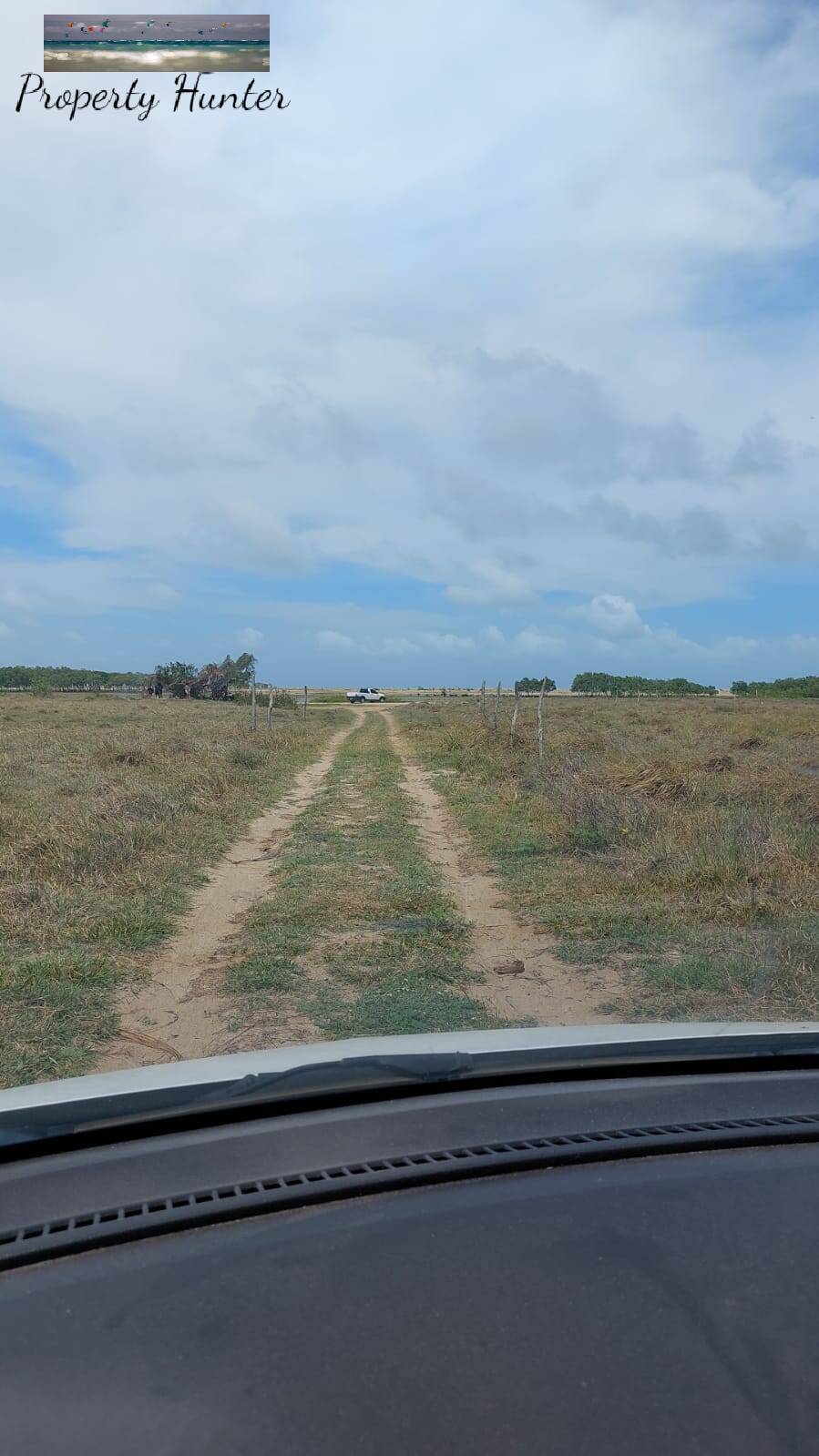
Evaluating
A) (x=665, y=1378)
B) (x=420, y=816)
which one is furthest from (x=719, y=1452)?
(x=420, y=816)

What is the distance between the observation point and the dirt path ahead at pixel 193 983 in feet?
17.9

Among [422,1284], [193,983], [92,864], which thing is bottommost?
[193,983]

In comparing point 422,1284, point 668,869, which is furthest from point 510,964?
point 422,1284

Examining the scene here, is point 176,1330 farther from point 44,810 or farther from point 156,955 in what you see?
point 44,810

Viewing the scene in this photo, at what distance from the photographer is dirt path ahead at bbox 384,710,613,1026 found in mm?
6090

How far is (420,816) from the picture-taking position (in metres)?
13.6

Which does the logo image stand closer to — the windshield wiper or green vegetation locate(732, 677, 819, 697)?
the windshield wiper

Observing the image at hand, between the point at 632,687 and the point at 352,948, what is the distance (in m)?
104

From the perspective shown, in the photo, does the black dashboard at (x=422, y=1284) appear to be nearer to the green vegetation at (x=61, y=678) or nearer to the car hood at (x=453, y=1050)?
the car hood at (x=453, y=1050)

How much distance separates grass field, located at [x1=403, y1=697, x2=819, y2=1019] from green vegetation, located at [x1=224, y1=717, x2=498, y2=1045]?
862 millimetres

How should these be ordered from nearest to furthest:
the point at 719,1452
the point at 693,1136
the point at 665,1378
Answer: the point at 719,1452, the point at 665,1378, the point at 693,1136

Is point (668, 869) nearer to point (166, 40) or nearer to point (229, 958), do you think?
point (229, 958)

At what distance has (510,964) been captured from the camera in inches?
273

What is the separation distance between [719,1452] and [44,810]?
11.5 m
